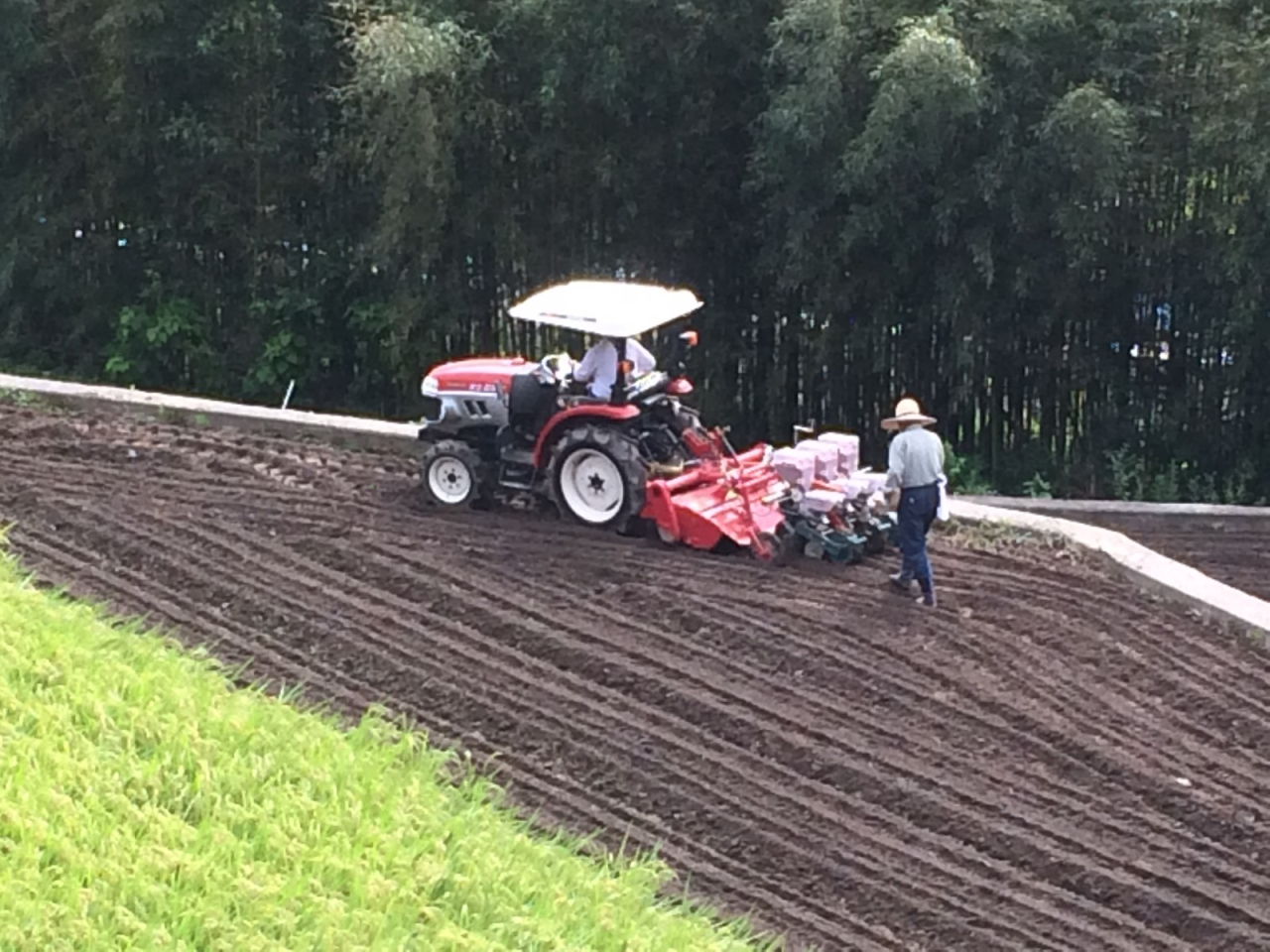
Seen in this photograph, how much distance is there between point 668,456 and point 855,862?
2.76 m

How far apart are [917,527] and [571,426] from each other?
1700 millimetres

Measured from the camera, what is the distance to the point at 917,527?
6.78m

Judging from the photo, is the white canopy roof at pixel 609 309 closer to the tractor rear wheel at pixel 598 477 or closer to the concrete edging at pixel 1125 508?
the tractor rear wheel at pixel 598 477

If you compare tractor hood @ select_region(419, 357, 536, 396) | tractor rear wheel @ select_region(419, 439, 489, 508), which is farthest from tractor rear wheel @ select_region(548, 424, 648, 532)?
tractor hood @ select_region(419, 357, 536, 396)

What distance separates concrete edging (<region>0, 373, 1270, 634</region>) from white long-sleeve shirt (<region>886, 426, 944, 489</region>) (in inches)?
48.5

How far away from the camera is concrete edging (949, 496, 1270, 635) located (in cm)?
691

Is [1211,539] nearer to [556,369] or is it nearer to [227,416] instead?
[556,369]

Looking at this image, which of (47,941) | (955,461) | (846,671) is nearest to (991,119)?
(955,461)

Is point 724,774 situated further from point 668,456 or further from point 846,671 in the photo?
point 668,456

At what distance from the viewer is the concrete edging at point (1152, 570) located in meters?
6.91

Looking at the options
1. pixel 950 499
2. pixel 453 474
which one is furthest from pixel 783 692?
pixel 950 499

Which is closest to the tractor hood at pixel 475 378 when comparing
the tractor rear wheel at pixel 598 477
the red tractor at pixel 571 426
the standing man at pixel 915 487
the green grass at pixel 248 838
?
the red tractor at pixel 571 426

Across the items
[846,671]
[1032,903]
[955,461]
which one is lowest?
[1032,903]

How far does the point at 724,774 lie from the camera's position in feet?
18.4
